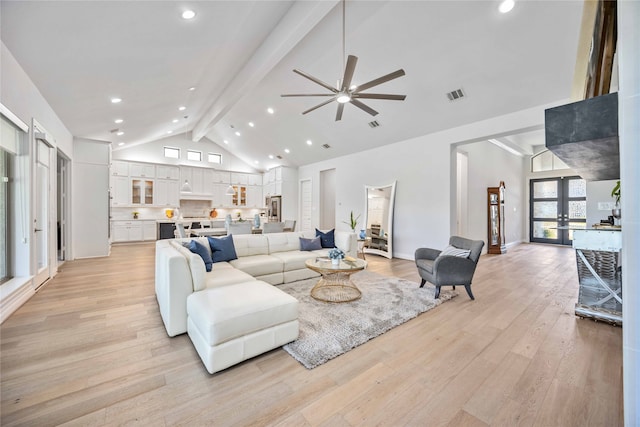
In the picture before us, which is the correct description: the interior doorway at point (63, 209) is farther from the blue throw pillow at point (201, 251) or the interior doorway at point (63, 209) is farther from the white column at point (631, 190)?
the white column at point (631, 190)

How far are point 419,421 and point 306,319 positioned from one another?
144 centimetres

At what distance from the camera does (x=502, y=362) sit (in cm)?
207

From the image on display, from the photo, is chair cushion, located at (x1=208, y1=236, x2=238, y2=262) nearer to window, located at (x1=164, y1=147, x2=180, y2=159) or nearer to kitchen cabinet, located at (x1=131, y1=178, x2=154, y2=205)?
kitchen cabinet, located at (x1=131, y1=178, x2=154, y2=205)

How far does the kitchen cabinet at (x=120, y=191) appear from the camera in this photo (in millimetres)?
8367

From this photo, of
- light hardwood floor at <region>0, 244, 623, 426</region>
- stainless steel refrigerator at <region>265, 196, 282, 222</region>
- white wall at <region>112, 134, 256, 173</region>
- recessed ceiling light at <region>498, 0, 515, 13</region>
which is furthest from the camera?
stainless steel refrigerator at <region>265, 196, 282, 222</region>

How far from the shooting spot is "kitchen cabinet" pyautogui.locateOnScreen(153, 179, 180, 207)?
9077 millimetres

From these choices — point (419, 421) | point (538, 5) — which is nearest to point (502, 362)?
point (419, 421)

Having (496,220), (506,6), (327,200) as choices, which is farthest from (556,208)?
(506,6)

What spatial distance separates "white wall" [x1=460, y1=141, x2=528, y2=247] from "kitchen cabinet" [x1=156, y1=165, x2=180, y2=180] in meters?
9.37

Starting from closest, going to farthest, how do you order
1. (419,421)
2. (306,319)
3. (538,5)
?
(419,421) → (306,319) → (538,5)

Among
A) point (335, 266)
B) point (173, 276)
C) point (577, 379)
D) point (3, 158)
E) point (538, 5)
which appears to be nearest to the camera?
point (577, 379)

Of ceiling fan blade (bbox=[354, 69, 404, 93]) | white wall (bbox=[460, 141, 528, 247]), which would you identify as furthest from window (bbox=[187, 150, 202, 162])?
white wall (bbox=[460, 141, 528, 247])

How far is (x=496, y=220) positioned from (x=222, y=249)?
725cm

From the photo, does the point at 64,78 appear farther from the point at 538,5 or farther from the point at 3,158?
the point at 538,5
